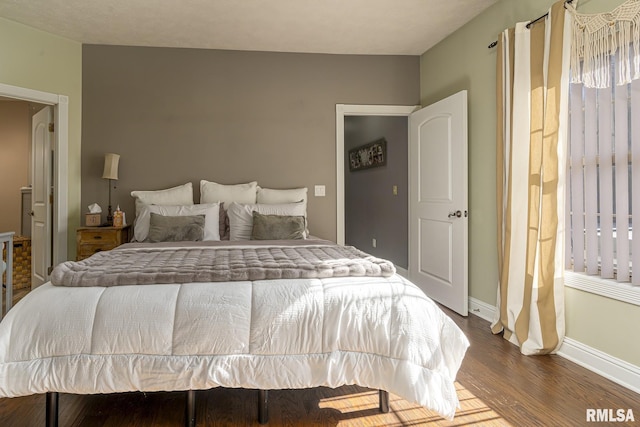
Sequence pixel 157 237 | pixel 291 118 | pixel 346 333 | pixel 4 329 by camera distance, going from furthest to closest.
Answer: pixel 291 118 → pixel 157 237 → pixel 346 333 → pixel 4 329

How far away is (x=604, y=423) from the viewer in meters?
1.83

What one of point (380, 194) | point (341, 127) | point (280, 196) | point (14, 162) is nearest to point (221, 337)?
point (280, 196)

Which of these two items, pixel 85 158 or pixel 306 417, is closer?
pixel 306 417

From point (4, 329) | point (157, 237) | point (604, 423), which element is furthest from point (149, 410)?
point (604, 423)

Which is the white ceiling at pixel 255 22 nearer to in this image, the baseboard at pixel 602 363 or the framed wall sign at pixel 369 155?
the framed wall sign at pixel 369 155

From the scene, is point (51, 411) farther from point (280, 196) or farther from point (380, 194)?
point (380, 194)

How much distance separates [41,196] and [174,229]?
6.38 feet

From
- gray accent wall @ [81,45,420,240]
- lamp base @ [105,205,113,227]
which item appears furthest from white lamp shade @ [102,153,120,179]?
lamp base @ [105,205,113,227]

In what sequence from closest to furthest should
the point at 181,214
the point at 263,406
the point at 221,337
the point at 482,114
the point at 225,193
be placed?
the point at 221,337 < the point at 263,406 < the point at 482,114 < the point at 181,214 < the point at 225,193

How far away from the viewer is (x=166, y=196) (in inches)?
152

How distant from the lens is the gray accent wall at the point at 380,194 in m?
4.88

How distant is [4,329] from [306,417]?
1.30m

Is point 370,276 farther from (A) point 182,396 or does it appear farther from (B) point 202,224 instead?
(B) point 202,224

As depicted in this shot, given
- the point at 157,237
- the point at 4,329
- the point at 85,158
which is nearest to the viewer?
the point at 4,329
